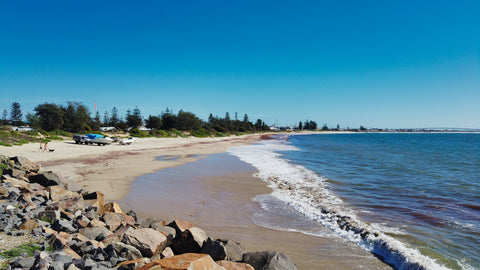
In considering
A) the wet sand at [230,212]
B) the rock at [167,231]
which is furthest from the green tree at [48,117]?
the rock at [167,231]

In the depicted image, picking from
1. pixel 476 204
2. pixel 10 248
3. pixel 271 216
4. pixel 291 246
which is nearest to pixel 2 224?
pixel 10 248

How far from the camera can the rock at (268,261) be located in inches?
181

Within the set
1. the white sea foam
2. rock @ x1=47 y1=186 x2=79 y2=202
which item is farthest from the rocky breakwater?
the white sea foam

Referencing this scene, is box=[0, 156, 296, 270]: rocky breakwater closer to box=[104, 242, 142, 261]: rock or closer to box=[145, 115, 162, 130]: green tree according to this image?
box=[104, 242, 142, 261]: rock

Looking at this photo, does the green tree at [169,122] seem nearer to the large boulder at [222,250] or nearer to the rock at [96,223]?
the rock at [96,223]

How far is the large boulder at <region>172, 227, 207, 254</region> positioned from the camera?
5191mm

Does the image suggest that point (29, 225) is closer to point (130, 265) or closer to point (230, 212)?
point (130, 265)

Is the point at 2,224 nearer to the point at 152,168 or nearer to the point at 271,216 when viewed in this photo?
the point at 271,216

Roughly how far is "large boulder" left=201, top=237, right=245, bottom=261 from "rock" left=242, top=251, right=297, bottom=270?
0.24 meters

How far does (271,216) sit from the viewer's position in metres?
8.53

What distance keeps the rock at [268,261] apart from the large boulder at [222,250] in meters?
0.24

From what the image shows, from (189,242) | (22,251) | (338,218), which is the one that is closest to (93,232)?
(22,251)

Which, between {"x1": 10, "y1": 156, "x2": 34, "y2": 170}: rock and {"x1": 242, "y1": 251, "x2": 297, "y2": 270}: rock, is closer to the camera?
{"x1": 242, "y1": 251, "x2": 297, "y2": 270}: rock

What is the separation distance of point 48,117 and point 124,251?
56605 mm
